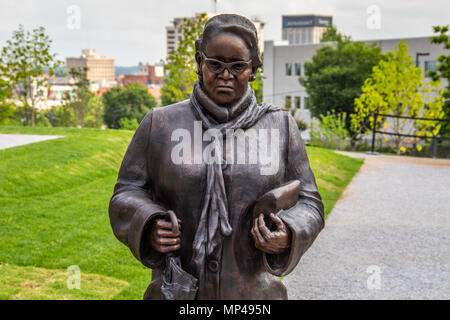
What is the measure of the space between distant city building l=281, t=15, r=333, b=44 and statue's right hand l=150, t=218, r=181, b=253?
7218 inches

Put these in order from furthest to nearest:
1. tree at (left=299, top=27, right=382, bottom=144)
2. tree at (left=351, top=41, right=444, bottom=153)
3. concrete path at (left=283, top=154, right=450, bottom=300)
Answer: tree at (left=299, top=27, right=382, bottom=144)
tree at (left=351, top=41, right=444, bottom=153)
concrete path at (left=283, top=154, right=450, bottom=300)

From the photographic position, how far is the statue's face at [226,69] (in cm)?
265

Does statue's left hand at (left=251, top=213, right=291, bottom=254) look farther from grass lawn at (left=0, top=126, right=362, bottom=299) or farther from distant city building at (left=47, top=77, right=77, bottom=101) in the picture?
distant city building at (left=47, top=77, right=77, bottom=101)

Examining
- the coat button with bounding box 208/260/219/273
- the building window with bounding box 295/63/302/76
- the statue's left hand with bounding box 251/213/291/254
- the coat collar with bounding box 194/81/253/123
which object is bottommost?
Result: the coat button with bounding box 208/260/219/273

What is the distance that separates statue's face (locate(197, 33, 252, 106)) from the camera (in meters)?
2.65

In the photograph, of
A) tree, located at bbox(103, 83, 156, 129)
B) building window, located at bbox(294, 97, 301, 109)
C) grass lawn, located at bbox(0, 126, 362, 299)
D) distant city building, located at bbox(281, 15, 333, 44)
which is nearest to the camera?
grass lawn, located at bbox(0, 126, 362, 299)

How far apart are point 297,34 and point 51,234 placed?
185 m

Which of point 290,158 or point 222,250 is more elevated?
point 290,158

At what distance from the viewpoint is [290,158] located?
2867mm

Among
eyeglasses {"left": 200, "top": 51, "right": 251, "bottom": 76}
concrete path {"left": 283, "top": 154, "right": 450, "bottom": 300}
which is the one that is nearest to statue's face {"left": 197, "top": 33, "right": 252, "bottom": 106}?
eyeglasses {"left": 200, "top": 51, "right": 251, "bottom": 76}

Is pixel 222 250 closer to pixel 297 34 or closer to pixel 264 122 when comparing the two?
pixel 264 122

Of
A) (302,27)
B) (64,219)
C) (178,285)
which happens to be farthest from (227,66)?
(302,27)

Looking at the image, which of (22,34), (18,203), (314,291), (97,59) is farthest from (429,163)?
(97,59)

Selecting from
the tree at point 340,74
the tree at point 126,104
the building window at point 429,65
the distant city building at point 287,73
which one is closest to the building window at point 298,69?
the distant city building at point 287,73
